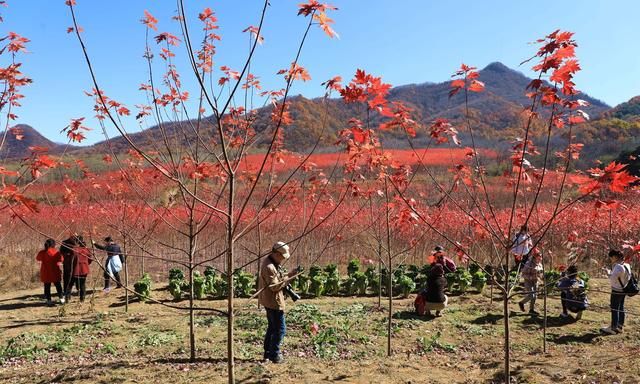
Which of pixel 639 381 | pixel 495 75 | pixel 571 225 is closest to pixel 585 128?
pixel 571 225

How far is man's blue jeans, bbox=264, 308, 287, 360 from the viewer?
523cm

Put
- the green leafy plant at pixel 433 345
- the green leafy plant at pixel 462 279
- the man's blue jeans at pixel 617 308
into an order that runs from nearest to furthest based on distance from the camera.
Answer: the green leafy plant at pixel 433 345 < the man's blue jeans at pixel 617 308 < the green leafy plant at pixel 462 279

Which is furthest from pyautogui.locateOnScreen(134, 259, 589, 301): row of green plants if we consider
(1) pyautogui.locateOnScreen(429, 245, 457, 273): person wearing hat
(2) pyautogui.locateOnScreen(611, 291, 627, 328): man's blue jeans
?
(2) pyautogui.locateOnScreen(611, 291, 627, 328): man's blue jeans

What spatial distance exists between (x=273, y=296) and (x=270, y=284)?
0.43 meters

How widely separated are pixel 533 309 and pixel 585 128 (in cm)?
5271

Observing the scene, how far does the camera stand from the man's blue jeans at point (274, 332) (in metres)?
5.23

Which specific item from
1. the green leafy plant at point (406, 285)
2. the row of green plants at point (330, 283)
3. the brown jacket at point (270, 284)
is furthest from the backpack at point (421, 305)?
the brown jacket at point (270, 284)

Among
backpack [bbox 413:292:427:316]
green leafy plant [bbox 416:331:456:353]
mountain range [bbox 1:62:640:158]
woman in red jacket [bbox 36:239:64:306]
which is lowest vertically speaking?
green leafy plant [bbox 416:331:456:353]

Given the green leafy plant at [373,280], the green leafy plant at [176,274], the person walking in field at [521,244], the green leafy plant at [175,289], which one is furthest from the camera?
the green leafy plant at [373,280]

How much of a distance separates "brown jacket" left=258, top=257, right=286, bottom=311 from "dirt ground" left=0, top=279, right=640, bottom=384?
0.70 metres

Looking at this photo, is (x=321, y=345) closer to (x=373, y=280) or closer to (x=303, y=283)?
(x=303, y=283)

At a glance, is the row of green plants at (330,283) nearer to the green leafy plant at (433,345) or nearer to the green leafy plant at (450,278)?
the green leafy plant at (450,278)

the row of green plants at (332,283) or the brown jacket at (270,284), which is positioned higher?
the brown jacket at (270,284)

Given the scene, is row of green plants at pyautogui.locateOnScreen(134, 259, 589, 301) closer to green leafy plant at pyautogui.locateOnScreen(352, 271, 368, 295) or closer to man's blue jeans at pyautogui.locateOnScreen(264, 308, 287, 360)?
→ green leafy plant at pyautogui.locateOnScreen(352, 271, 368, 295)
